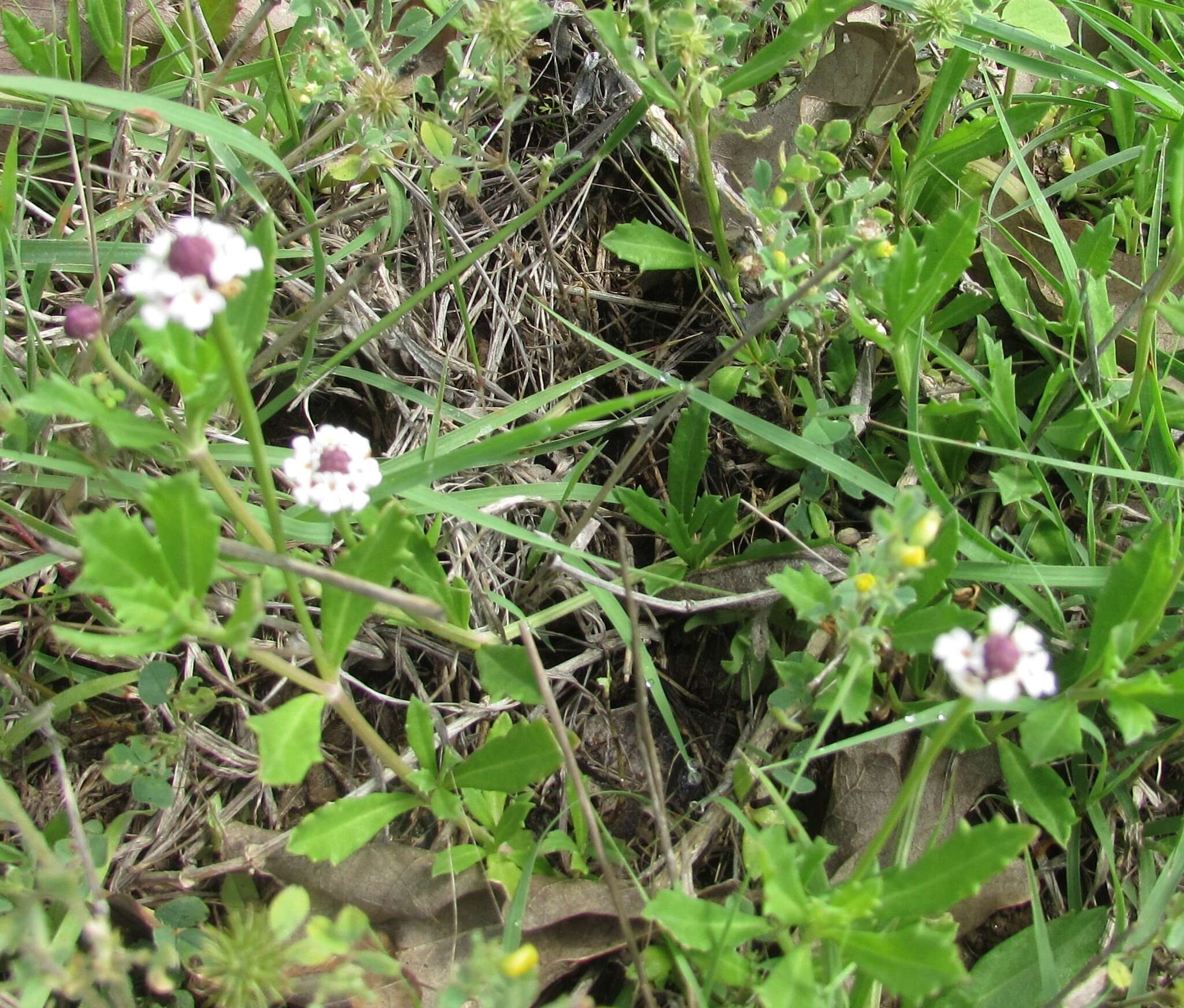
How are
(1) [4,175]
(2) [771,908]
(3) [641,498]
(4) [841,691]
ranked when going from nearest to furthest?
(2) [771,908], (4) [841,691], (1) [4,175], (3) [641,498]

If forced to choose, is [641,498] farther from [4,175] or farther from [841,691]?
[4,175]

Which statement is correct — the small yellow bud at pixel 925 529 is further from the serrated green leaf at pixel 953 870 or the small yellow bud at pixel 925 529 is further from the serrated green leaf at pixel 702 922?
the serrated green leaf at pixel 702 922

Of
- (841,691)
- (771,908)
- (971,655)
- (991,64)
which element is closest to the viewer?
(971,655)

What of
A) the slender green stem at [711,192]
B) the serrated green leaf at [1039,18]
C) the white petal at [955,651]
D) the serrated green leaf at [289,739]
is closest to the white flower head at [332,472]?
the serrated green leaf at [289,739]

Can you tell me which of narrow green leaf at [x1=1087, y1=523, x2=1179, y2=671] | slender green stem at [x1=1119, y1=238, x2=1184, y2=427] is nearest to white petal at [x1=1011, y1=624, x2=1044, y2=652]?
narrow green leaf at [x1=1087, y1=523, x2=1179, y2=671]

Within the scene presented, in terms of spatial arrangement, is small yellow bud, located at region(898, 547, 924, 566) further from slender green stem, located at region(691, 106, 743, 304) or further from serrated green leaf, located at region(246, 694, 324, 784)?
slender green stem, located at region(691, 106, 743, 304)

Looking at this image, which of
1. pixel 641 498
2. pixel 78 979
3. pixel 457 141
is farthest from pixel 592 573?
pixel 78 979
